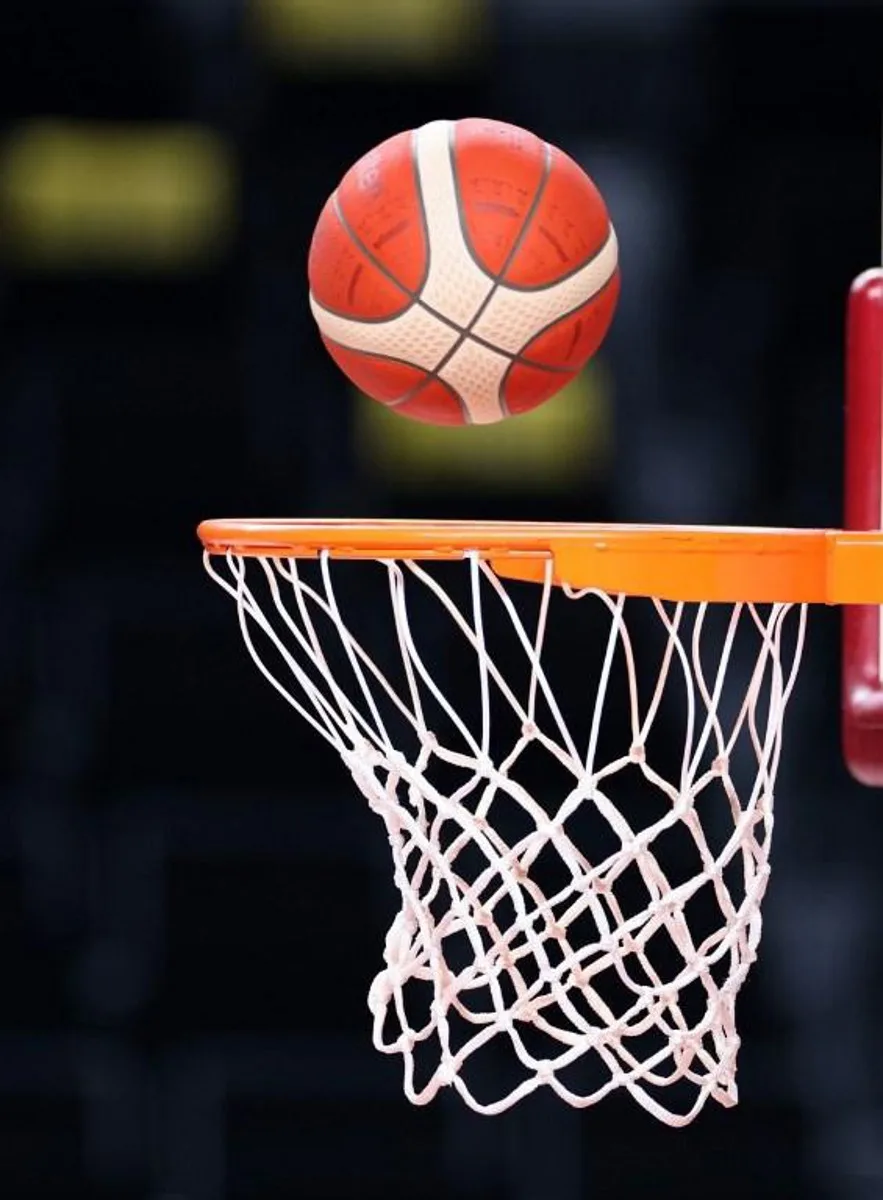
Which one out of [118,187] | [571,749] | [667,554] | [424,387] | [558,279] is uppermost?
[118,187]

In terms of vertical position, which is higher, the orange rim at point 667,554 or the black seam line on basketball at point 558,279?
the black seam line on basketball at point 558,279

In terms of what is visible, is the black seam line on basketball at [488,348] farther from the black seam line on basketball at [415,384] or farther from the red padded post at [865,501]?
the red padded post at [865,501]

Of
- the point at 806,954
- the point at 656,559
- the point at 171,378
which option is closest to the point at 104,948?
the point at 171,378

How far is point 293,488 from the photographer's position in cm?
261

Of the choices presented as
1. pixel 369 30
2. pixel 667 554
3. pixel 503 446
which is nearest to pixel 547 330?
pixel 667 554

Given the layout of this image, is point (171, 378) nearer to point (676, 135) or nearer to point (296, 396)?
point (296, 396)

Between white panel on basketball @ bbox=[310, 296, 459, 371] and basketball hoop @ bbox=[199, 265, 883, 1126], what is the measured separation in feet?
0.56

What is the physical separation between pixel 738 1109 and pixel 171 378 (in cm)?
141

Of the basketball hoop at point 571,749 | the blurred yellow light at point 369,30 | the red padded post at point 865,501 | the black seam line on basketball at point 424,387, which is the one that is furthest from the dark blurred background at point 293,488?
the black seam line on basketball at point 424,387

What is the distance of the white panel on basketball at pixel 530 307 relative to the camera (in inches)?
64.6

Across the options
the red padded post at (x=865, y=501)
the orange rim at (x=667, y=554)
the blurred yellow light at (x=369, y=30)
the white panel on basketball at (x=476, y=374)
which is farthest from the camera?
the blurred yellow light at (x=369, y=30)

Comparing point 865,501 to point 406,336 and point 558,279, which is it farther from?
point 406,336

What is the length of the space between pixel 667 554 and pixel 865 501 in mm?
448

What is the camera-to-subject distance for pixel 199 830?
8.61 feet
